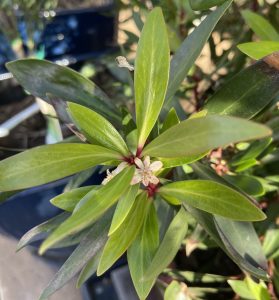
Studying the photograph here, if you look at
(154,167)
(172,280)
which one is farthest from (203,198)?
(172,280)

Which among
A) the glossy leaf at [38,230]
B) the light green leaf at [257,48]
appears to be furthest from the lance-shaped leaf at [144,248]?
the light green leaf at [257,48]

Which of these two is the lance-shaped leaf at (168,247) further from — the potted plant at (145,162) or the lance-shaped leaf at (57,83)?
the lance-shaped leaf at (57,83)

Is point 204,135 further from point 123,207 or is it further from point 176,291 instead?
point 176,291

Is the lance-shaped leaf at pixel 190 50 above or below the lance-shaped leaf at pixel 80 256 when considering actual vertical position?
above

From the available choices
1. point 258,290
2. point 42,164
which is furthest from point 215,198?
point 258,290

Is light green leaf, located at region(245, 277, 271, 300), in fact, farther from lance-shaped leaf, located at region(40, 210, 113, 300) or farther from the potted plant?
lance-shaped leaf, located at region(40, 210, 113, 300)

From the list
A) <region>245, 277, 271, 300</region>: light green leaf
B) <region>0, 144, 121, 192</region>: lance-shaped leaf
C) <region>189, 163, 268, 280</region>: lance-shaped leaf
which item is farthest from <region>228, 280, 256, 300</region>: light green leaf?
<region>0, 144, 121, 192</region>: lance-shaped leaf
